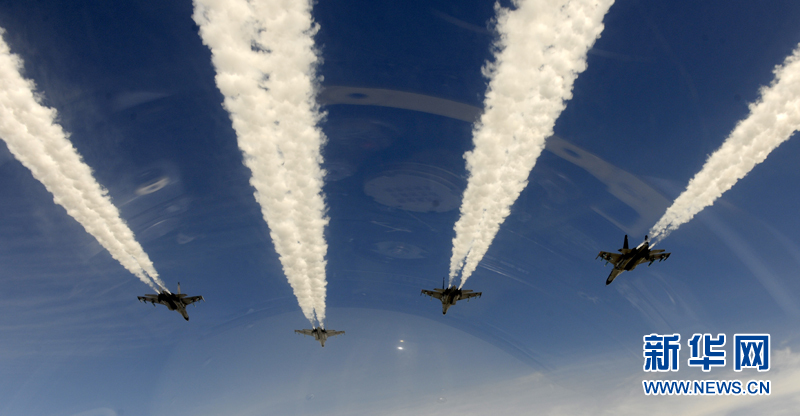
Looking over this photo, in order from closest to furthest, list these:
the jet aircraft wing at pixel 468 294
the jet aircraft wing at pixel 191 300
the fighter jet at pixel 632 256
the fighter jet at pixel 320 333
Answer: the fighter jet at pixel 632 256, the jet aircraft wing at pixel 191 300, the jet aircraft wing at pixel 468 294, the fighter jet at pixel 320 333

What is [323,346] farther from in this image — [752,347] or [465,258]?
[752,347]

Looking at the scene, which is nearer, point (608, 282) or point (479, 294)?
point (608, 282)

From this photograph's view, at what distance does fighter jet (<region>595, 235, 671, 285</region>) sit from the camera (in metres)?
30.4

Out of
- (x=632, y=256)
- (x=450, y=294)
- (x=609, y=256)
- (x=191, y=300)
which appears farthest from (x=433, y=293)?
(x=191, y=300)

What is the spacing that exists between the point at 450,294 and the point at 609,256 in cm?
1688

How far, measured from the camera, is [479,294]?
43594 millimetres

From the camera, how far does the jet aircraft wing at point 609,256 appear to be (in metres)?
33.3

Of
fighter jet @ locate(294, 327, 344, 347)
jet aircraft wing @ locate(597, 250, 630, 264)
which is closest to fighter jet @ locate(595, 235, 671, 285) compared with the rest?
jet aircraft wing @ locate(597, 250, 630, 264)

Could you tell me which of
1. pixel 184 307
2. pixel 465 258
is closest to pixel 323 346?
pixel 184 307

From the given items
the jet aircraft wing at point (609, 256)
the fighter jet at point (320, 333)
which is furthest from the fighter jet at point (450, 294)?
the fighter jet at point (320, 333)

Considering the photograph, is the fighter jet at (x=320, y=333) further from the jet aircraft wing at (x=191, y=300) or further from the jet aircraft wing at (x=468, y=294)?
the jet aircraft wing at (x=468, y=294)

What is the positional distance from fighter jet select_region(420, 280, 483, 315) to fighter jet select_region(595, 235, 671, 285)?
15.0m

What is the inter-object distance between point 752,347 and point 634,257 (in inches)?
516

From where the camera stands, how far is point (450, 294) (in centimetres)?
4072
